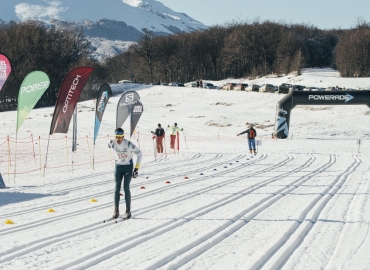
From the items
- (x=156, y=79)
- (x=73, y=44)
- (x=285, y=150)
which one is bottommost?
(x=285, y=150)

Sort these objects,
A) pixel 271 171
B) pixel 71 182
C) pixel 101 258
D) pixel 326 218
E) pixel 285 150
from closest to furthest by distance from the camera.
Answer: pixel 101 258 < pixel 326 218 < pixel 71 182 < pixel 271 171 < pixel 285 150

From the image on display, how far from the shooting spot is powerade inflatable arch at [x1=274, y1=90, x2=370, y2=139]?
32188mm

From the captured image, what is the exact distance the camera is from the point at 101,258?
627 cm

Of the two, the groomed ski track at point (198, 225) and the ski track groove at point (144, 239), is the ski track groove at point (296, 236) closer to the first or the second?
the groomed ski track at point (198, 225)

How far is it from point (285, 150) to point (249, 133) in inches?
118

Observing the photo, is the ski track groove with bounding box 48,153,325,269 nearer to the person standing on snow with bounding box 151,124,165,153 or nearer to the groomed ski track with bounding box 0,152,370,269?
the groomed ski track with bounding box 0,152,370,269

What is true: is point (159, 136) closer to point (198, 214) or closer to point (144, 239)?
point (198, 214)

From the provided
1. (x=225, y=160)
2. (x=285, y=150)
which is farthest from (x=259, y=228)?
(x=285, y=150)

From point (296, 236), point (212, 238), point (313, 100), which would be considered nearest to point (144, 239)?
point (212, 238)

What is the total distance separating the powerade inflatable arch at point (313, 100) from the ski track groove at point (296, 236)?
20799 mm

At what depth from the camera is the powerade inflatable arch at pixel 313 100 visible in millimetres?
32188

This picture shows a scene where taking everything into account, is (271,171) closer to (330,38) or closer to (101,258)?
(101,258)

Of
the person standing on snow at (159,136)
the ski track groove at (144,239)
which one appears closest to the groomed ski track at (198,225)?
the ski track groove at (144,239)

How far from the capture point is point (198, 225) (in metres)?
8.20
